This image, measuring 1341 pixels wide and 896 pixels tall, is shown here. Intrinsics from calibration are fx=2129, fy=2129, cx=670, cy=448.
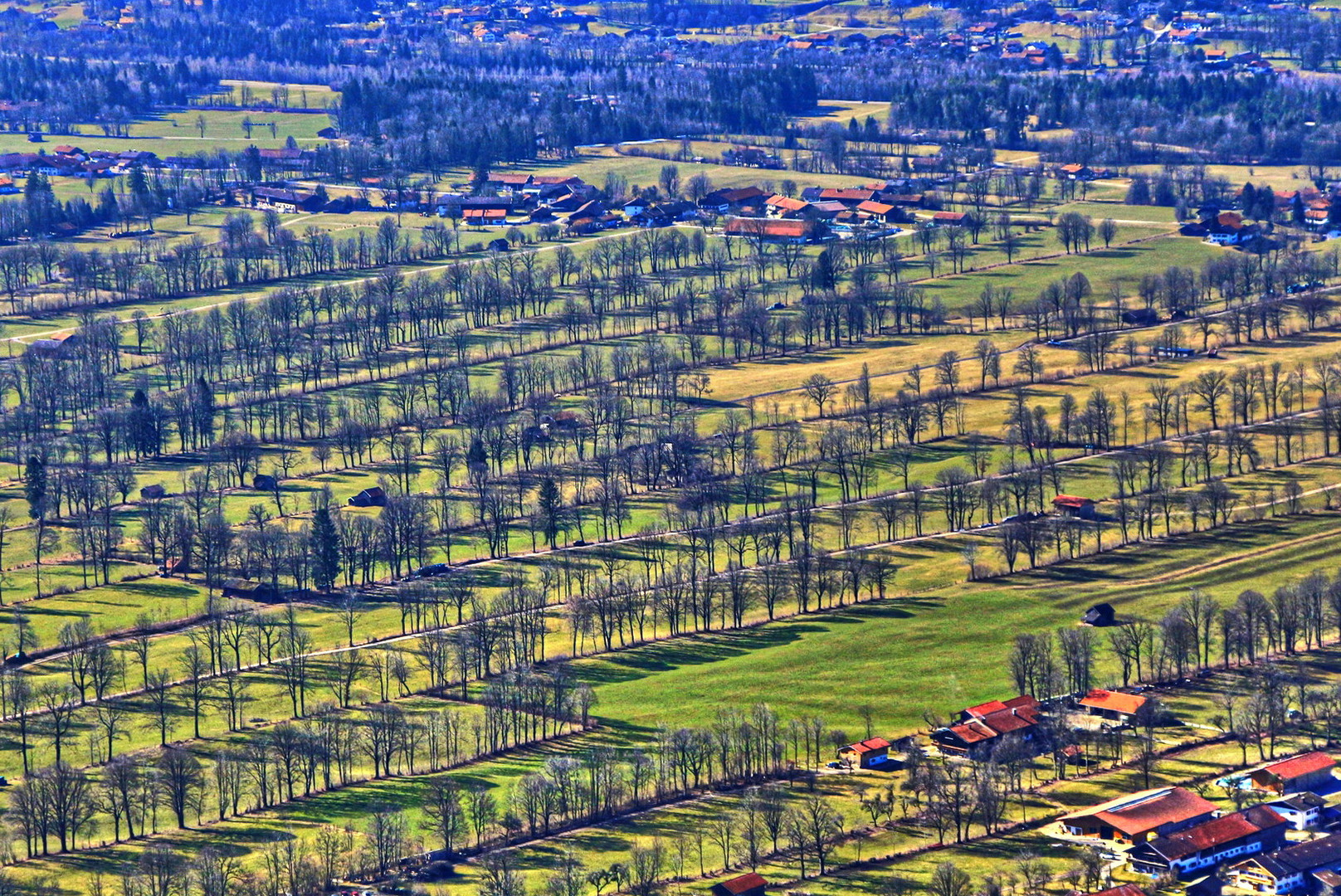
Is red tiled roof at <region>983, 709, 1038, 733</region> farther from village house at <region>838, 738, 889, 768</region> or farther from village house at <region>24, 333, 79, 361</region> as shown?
village house at <region>24, 333, 79, 361</region>

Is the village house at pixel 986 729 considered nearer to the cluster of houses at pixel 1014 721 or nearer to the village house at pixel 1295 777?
the cluster of houses at pixel 1014 721

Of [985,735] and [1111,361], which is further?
[1111,361]

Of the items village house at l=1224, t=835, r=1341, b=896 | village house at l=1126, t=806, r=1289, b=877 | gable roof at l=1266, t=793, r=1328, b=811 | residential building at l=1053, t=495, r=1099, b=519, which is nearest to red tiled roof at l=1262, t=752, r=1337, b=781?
gable roof at l=1266, t=793, r=1328, b=811

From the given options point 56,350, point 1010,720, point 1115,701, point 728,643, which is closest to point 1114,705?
point 1115,701

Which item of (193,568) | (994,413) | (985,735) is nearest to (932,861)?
(985,735)

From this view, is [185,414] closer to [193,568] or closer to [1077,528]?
[193,568]

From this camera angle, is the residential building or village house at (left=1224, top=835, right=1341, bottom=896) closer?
village house at (left=1224, top=835, right=1341, bottom=896)

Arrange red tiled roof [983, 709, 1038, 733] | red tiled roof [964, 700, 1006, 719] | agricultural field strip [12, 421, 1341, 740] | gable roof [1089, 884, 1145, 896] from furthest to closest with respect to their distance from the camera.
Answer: agricultural field strip [12, 421, 1341, 740] < red tiled roof [964, 700, 1006, 719] < red tiled roof [983, 709, 1038, 733] < gable roof [1089, 884, 1145, 896]
